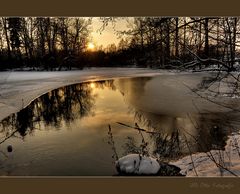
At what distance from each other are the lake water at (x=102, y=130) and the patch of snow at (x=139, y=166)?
174mm

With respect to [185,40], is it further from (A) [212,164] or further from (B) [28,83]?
(B) [28,83]

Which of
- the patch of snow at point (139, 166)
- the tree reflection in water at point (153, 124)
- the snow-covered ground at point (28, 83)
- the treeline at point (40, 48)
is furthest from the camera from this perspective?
the snow-covered ground at point (28, 83)

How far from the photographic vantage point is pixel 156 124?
→ 653cm

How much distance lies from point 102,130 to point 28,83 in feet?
20.9

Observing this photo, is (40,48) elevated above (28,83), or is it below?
above

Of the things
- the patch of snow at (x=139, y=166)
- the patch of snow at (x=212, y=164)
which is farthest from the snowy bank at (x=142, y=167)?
the patch of snow at (x=212, y=164)

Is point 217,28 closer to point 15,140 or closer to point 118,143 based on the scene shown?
point 118,143

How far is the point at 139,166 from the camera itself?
13.9 ft

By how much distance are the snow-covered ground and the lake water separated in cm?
37

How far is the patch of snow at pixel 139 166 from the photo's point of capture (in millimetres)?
4234

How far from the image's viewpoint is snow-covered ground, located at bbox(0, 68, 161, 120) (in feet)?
25.1

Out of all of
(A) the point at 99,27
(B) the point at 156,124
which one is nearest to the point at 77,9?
(A) the point at 99,27

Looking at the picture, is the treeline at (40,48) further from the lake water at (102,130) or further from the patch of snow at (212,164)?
the patch of snow at (212,164)

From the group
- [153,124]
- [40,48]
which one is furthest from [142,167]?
[40,48]
